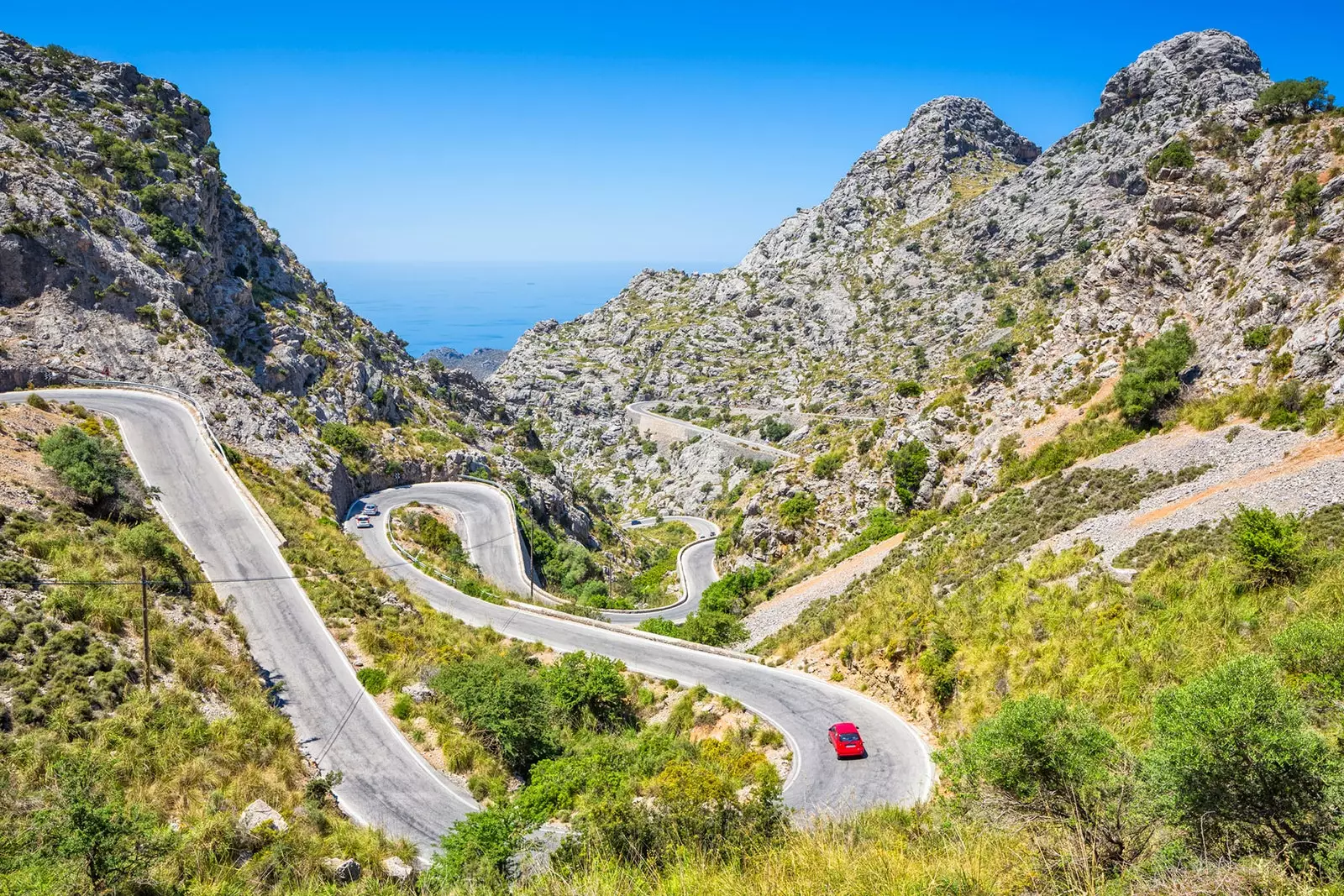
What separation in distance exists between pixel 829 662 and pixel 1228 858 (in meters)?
A: 18.7

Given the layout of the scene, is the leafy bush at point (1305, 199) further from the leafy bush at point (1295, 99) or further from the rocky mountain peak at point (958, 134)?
the rocky mountain peak at point (958, 134)

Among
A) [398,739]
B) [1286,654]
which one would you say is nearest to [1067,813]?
[1286,654]

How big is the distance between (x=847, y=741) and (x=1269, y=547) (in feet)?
36.2

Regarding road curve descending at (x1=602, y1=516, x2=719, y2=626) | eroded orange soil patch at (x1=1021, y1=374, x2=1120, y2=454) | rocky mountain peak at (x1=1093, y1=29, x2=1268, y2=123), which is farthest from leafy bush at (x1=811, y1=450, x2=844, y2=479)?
rocky mountain peak at (x1=1093, y1=29, x2=1268, y2=123)

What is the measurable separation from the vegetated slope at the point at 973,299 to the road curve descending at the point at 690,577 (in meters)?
6.89

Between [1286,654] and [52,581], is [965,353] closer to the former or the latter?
Answer: [1286,654]

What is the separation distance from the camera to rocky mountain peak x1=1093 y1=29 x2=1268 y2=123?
9125cm

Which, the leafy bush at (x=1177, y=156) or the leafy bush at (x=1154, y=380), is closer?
the leafy bush at (x=1154, y=380)

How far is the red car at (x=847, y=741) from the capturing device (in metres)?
17.0

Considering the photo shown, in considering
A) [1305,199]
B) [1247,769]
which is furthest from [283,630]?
[1305,199]

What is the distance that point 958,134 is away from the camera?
144 meters

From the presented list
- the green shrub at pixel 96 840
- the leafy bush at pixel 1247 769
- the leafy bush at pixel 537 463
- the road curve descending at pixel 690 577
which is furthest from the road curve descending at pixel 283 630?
the leafy bush at pixel 537 463

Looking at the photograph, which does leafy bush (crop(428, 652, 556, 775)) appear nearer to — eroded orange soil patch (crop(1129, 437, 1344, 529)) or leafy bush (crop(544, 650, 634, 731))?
leafy bush (crop(544, 650, 634, 731))

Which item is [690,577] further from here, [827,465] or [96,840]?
[96,840]
